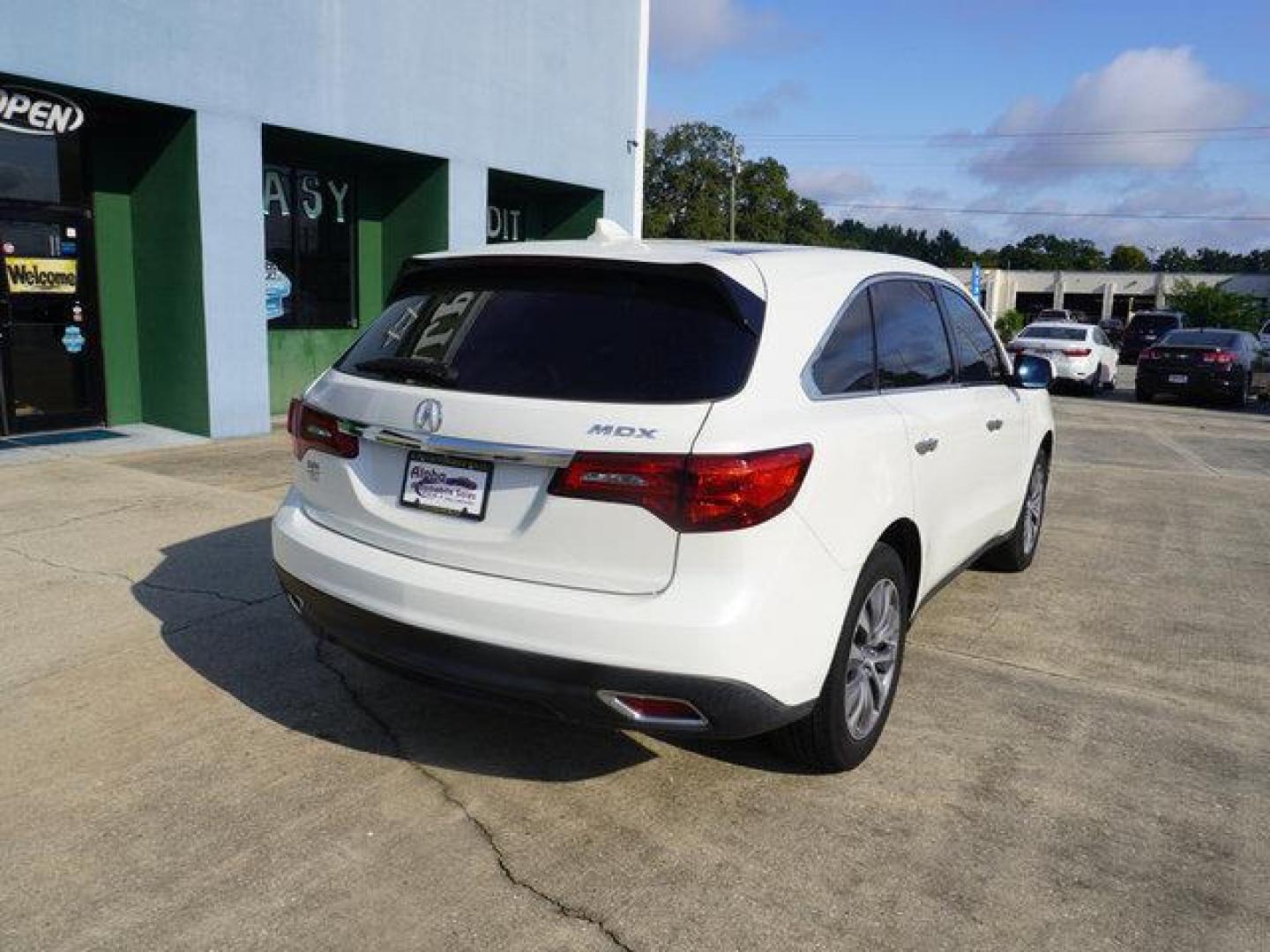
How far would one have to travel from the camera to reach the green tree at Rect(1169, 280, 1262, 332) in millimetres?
34688

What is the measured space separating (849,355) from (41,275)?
321 inches

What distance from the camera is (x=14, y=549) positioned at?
224 inches

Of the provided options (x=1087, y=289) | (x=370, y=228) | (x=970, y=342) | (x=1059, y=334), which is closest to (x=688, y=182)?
(x=1087, y=289)

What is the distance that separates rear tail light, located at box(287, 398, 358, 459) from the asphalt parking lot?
100cm

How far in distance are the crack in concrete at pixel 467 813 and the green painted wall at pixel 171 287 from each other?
6.00 m

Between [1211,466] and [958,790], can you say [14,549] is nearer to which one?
[958,790]

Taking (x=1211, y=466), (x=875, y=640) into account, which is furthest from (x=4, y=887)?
(x=1211, y=466)

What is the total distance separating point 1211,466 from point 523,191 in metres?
9.50

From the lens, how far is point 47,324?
9.00 metres

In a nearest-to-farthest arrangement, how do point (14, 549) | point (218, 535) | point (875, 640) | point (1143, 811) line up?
point (1143, 811)
point (875, 640)
point (14, 549)
point (218, 535)

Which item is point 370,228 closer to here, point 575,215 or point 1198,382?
point 575,215

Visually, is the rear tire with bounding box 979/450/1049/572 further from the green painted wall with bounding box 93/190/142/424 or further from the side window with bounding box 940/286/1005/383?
the green painted wall with bounding box 93/190/142/424

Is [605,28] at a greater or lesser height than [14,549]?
greater

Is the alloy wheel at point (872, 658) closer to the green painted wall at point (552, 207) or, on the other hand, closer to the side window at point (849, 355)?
the side window at point (849, 355)
